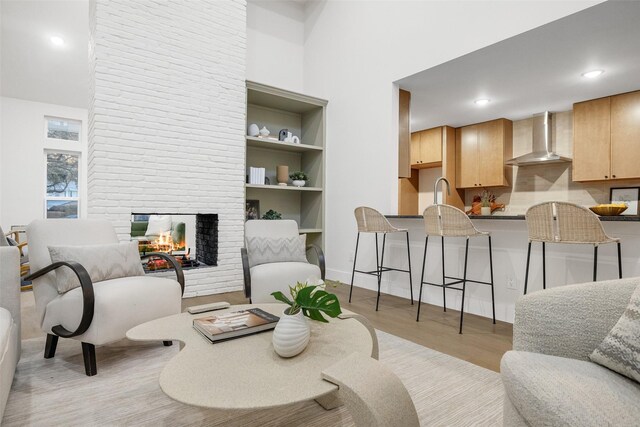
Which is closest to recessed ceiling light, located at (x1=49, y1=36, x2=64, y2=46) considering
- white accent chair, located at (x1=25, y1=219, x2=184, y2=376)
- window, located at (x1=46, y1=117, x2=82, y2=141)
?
window, located at (x1=46, y1=117, x2=82, y2=141)

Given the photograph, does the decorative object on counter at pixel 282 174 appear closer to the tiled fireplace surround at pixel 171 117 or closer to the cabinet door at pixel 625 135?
the tiled fireplace surround at pixel 171 117

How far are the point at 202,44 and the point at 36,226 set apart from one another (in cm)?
266

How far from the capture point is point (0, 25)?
492cm

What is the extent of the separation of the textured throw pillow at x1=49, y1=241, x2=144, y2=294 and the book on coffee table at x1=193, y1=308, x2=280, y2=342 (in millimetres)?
1029

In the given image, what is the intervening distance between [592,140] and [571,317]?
449 centimetres

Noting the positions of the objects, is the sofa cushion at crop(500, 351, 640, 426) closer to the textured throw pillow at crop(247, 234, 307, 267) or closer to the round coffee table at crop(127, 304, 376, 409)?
the round coffee table at crop(127, 304, 376, 409)

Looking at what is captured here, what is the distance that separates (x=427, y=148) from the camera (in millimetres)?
6297

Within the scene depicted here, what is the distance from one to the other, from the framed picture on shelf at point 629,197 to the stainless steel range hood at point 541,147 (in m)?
0.69

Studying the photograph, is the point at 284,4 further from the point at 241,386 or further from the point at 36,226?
the point at 241,386

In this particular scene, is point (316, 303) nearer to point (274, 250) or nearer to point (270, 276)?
point (270, 276)

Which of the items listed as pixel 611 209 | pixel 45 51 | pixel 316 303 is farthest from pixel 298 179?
pixel 45 51

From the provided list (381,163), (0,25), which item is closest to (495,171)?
(381,163)

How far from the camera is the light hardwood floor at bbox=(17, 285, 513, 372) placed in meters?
2.40

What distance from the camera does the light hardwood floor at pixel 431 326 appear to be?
7.88ft
